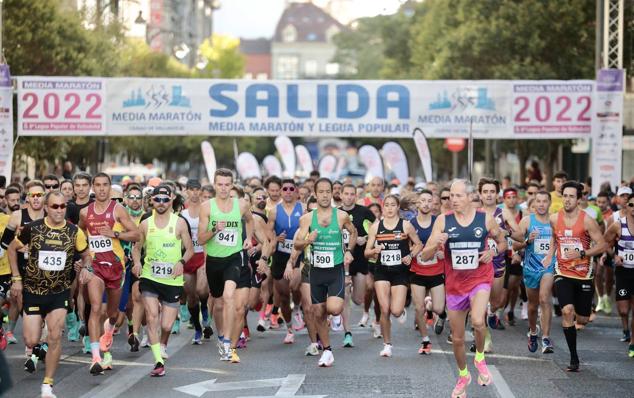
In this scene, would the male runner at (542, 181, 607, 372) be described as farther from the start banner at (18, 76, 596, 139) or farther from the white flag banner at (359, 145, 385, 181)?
the white flag banner at (359, 145, 385, 181)

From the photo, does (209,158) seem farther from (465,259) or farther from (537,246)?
(465,259)

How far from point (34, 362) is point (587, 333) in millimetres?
7481

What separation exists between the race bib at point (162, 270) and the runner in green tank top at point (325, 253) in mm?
1534

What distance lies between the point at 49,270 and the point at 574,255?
5.24m

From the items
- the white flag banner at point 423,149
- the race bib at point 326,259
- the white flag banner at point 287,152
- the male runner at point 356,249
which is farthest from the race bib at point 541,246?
the white flag banner at point 287,152

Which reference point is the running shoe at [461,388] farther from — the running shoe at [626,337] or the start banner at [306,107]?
the start banner at [306,107]

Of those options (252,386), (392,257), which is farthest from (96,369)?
(392,257)

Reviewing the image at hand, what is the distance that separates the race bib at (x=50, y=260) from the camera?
11.7m

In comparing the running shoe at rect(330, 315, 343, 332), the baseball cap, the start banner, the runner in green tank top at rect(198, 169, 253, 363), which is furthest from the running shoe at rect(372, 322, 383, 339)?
the start banner

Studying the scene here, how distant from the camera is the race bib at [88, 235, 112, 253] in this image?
13.4 metres

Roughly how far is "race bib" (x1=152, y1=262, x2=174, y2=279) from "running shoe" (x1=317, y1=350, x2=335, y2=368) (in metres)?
1.76

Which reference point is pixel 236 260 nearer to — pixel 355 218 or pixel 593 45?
pixel 355 218

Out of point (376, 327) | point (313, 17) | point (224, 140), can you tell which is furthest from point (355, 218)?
point (313, 17)

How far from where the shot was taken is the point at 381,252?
1448 centimetres
